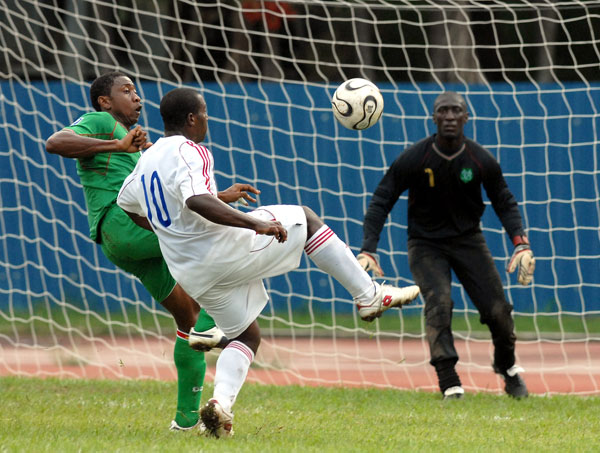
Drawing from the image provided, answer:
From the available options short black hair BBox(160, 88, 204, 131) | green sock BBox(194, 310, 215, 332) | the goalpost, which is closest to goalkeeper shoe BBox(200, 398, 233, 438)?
green sock BBox(194, 310, 215, 332)

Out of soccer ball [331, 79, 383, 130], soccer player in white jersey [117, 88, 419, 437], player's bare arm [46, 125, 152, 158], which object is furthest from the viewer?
soccer ball [331, 79, 383, 130]

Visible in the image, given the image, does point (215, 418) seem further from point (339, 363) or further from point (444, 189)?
point (339, 363)

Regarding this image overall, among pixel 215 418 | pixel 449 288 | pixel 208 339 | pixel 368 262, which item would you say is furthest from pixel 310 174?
pixel 215 418

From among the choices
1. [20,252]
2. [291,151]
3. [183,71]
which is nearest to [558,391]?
[291,151]

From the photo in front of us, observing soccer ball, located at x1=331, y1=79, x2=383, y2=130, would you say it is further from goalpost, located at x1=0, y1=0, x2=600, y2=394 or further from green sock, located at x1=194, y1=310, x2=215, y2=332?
goalpost, located at x1=0, y1=0, x2=600, y2=394

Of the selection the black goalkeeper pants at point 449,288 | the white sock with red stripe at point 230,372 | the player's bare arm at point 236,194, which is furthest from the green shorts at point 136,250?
the black goalkeeper pants at point 449,288

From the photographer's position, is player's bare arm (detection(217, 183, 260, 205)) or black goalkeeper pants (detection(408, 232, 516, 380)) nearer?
player's bare arm (detection(217, 183, 260, 205))

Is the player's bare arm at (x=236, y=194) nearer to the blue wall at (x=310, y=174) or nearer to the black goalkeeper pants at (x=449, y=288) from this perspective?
the black goalkeeper pants at (x=449, y=288)

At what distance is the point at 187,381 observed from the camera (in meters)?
6.59

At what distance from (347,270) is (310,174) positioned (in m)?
7.09

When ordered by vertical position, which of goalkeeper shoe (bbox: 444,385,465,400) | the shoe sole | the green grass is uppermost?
the shoe sole

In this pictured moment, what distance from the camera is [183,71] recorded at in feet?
62.8

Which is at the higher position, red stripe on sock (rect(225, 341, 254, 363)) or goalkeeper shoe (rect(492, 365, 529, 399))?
red stripe on sock (rect(225, 341, 254, 363))

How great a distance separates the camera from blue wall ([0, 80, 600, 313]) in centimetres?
1224
